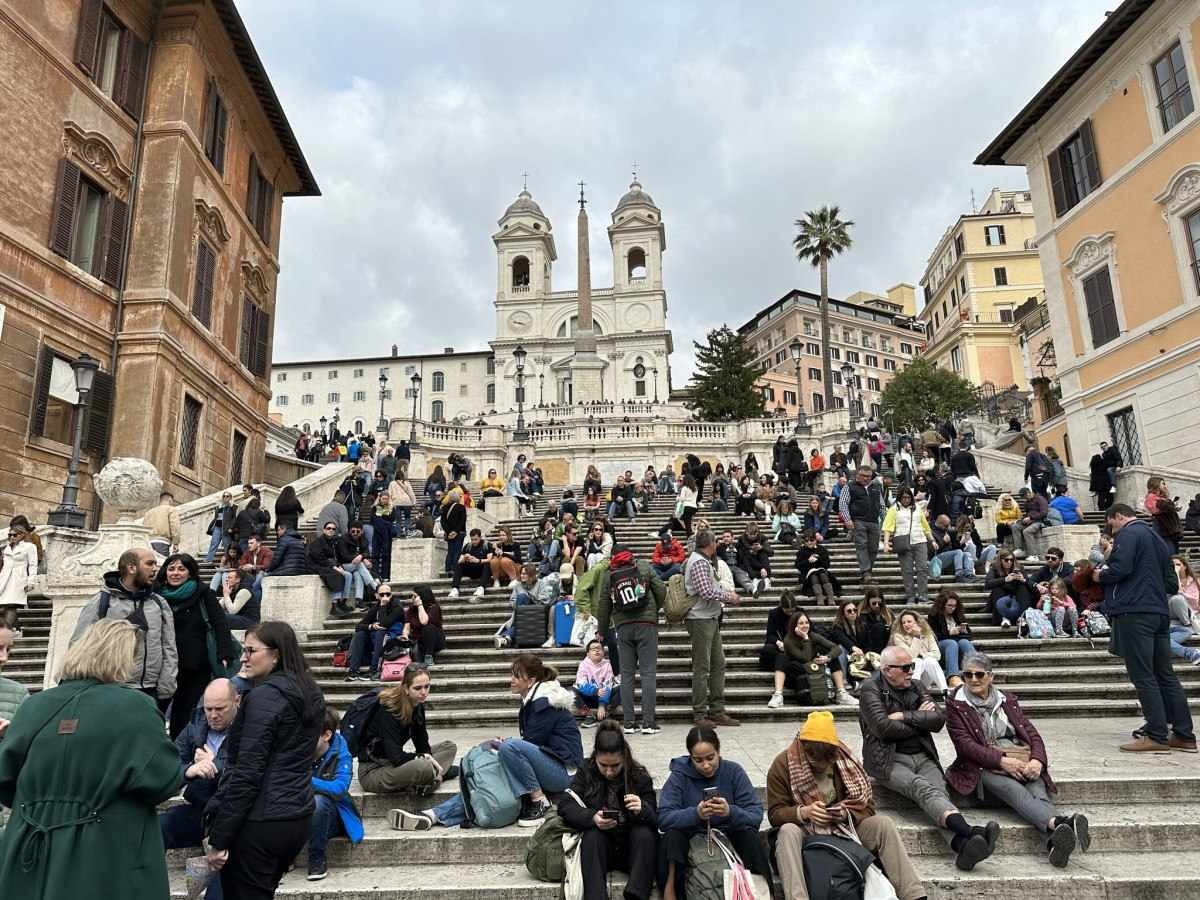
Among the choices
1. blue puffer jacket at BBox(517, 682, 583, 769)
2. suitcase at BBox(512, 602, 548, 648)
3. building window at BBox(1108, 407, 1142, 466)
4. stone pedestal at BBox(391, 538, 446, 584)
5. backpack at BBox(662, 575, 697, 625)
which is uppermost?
building window at BBox(1108, 407, 1142, 466)

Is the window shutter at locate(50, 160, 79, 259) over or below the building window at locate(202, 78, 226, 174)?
below

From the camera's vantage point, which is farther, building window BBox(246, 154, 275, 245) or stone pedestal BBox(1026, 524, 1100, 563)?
building window BBox(246, 154, 275, 245)

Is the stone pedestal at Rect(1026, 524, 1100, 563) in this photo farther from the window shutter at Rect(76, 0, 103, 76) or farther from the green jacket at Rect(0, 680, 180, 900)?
the window shutter at Rect(76, 0, 103, 76)

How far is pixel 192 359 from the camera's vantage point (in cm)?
2044

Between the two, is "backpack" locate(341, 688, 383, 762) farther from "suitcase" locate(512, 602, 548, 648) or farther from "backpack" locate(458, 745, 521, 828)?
"suitcase" locate(512, 602, 548, 648)

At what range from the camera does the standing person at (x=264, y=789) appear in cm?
360

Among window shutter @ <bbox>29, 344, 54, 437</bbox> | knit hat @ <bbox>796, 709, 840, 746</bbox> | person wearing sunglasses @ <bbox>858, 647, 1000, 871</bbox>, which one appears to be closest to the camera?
knit hat @ <bbox>796, 709, 840, 746</bbox>

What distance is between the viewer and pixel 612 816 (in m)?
4.77

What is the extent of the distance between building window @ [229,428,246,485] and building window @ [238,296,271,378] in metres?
2.29

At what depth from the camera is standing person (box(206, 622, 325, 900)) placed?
3.60m

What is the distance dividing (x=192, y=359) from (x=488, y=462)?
18958 mm

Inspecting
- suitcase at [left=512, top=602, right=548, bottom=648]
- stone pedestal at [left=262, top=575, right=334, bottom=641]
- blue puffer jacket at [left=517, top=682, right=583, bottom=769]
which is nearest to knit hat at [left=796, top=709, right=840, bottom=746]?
blue puffer jacket at [left=517, top=682, right=583, bottom=769]

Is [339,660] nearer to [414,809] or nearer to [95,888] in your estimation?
[414,809]

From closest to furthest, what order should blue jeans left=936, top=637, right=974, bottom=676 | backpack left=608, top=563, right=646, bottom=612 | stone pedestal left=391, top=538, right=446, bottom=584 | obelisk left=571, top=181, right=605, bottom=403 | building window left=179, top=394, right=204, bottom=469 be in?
1. backpack left=608, top=563, right=646, bottom=612
2. blue jeans left=936, top=637, right=974, bottom=676
3. stone pedestal left=391, top=538, right=446, bottom=584
4. building window left=179, top=394, right=204, bottom=469
5. obelisk left=571, top=181, right=605, bottom=403
